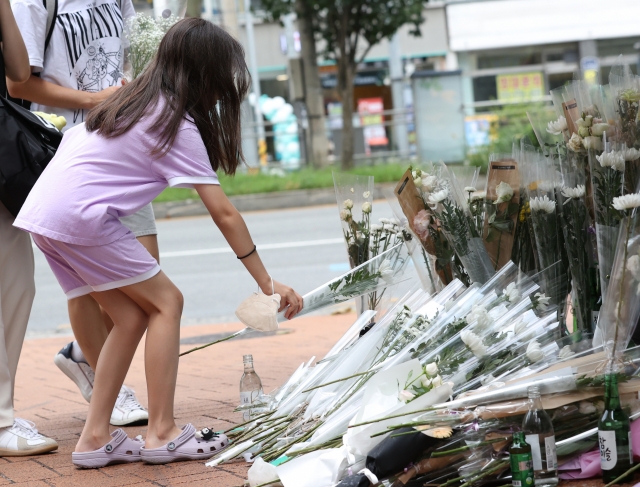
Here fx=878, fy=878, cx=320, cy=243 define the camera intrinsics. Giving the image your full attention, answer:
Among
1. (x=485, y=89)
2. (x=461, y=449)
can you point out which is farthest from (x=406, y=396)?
(x=485, y=89)

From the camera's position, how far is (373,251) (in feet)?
11.7

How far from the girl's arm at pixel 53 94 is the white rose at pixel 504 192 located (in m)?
1.66

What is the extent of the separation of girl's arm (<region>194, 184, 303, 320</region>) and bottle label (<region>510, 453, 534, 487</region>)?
95 cm

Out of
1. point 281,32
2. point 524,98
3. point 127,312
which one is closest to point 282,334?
point 127,312

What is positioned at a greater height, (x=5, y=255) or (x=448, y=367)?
(x=5, y=255)

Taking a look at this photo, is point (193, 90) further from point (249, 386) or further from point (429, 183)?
point (249, 386)

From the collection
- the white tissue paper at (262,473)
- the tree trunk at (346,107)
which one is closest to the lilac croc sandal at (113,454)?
the white tissue paper at (262,473)

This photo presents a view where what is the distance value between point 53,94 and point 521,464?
7.90 feet

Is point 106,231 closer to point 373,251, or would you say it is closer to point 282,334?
point 373,251

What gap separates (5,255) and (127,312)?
66 cm

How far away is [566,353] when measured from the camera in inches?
104

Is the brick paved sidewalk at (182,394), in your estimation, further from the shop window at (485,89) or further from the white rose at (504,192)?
the shop window at (485,89)

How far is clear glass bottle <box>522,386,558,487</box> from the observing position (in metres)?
2.38

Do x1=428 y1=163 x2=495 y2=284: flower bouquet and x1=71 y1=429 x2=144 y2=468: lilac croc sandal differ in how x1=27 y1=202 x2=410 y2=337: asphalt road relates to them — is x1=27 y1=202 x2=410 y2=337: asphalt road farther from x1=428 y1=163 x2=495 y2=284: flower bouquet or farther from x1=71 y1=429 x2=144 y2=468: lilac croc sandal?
x1=428 y1=163 x2=495 y2=284: flower bouquet
